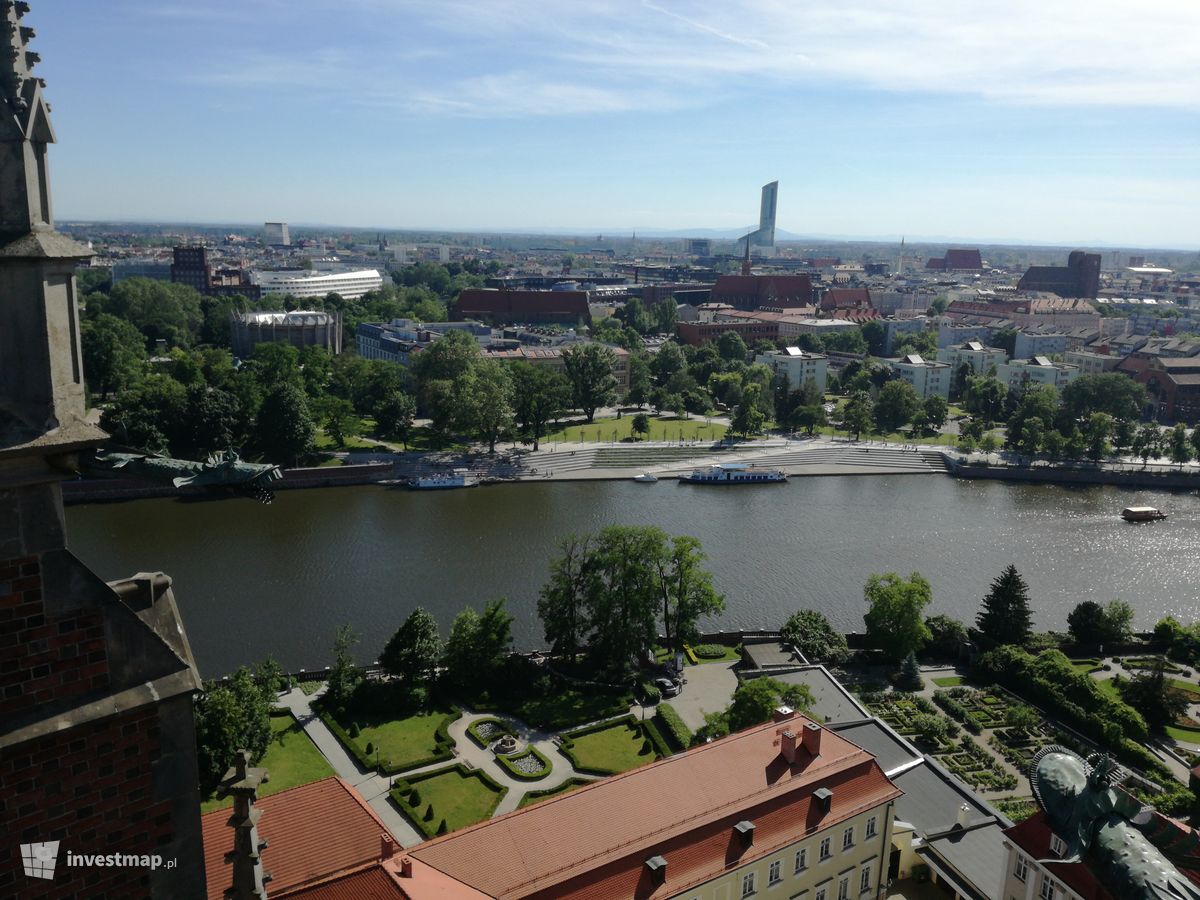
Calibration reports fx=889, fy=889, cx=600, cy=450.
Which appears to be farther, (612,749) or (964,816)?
(612,749)

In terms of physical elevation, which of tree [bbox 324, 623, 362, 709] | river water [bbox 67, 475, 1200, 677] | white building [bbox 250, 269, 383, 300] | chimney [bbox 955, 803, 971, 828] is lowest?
river water [bbox 67, 475, 1200, 677]

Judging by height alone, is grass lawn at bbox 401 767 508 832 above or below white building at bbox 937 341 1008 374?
below

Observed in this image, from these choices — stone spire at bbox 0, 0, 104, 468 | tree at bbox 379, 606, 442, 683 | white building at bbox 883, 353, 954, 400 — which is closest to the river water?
tree at bbox 379, 606, 442, 683

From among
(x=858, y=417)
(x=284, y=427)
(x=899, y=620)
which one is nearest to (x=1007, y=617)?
(x=899, y=620)

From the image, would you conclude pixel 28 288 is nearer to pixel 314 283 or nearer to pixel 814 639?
pixel 814 639

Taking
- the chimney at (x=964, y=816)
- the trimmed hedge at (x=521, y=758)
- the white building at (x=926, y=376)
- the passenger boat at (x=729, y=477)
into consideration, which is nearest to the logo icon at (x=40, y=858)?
the chimney at (x=964, y=816)

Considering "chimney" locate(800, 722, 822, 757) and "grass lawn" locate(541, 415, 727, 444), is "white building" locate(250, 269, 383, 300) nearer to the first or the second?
"grass lawn" locate(541, 415, 727, 444)
